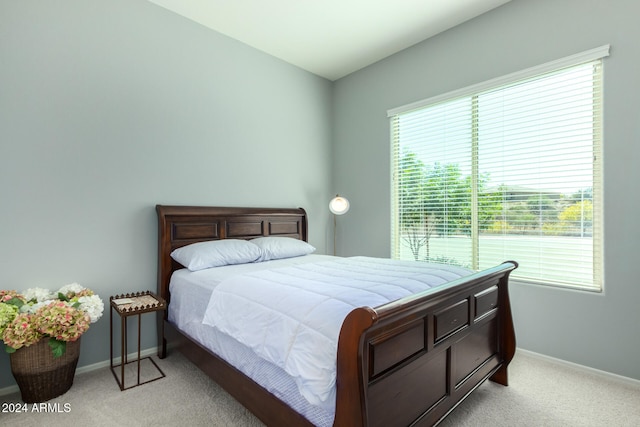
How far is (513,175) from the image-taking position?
282cm

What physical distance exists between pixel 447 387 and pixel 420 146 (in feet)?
8.11

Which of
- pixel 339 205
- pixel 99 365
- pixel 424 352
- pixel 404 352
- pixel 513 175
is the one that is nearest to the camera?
pixel 404 352

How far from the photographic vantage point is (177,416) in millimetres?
1881

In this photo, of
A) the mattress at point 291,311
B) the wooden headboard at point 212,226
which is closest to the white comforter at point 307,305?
the mattress at point 291,311

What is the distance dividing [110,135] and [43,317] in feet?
4.51

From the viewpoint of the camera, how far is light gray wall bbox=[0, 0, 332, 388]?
2.20 m

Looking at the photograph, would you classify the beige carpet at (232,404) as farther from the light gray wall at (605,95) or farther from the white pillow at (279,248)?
the white pillow at (279,248)

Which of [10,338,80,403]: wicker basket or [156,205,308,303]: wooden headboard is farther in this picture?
[156,205,308,303]: wooden headboard

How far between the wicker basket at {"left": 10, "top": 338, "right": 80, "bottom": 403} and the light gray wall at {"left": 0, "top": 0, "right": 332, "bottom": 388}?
1.03ft

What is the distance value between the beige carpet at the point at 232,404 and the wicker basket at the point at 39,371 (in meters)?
0.07

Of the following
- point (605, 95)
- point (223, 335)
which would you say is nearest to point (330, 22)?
point (605, 95)

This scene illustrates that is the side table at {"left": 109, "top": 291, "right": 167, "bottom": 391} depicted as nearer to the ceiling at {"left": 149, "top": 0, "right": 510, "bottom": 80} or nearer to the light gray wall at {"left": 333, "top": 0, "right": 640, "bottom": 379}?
the ceiling at {"left": 149, "top": 0, "right": 510, "bottom": 80}

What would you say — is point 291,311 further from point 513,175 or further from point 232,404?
point 513,175

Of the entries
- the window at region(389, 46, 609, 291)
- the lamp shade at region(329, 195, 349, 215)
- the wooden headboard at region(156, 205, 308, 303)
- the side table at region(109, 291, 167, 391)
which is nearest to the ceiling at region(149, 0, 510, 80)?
the window at region(389, 46, 609, 291)
